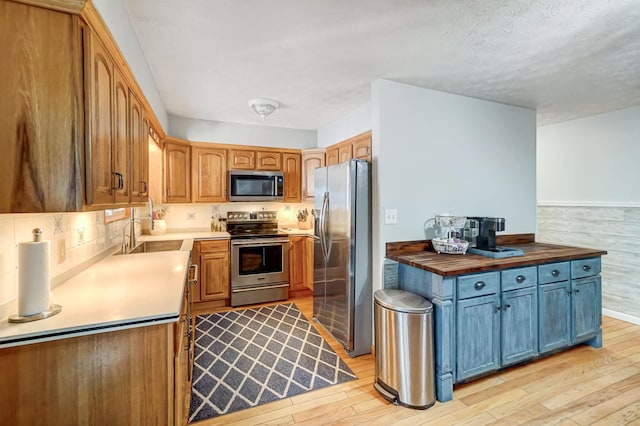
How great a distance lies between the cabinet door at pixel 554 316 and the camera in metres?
2.40

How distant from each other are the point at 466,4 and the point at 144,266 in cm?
256

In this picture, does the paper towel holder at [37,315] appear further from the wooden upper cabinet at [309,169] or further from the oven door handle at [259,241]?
the wooden upper cabinet at [309,169]

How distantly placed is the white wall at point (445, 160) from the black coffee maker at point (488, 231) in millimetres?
355

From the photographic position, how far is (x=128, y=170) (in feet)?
5.79

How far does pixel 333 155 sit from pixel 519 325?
2668 mm

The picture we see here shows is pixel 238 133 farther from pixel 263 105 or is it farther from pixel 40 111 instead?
pixel 40 111

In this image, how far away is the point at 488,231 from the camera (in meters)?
2.57

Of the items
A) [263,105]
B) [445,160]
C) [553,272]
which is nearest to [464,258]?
[553,272]

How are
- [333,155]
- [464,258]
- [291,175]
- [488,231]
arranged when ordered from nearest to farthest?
[464,258]
[488,231]
[333,155]
[291,175]

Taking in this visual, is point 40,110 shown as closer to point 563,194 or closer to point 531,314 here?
point 531,314

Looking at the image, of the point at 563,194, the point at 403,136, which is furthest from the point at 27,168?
the point at 563,194

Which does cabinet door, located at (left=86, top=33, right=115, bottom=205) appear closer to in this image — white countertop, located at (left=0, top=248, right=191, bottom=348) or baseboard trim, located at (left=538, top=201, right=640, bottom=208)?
white countertop, located at (left=0, top=248, right=191, bottom=348)

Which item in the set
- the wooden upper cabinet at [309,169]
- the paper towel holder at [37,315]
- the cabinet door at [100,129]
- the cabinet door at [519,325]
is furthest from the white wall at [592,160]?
the paper towel holder at [37,315]

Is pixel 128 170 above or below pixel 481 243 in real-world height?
above
